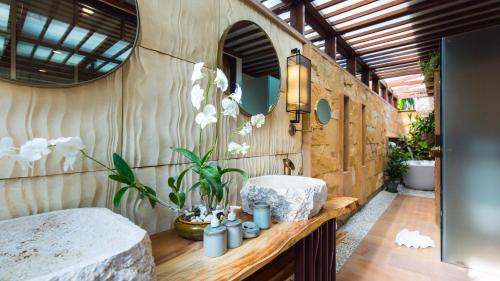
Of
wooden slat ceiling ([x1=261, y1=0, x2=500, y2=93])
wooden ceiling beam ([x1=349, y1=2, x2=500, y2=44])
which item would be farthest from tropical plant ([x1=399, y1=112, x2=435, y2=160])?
wooden ceiling beam ([x1=349, y1=2, x2=500, y2=44])

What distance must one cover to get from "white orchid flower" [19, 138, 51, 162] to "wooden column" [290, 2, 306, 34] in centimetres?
191

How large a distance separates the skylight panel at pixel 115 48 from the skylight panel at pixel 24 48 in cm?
18

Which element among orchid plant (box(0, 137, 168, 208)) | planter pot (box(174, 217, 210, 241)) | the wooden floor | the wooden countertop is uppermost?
orchid plant (box(0, 137, 168, 208))

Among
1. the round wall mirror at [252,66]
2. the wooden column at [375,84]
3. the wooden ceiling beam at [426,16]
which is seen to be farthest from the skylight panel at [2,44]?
the wooden column at [375,84]

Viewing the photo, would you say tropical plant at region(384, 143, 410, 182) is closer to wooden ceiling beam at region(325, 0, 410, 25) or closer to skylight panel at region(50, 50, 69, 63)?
wooden ceiling beam at region(325, 0, 410, 25)

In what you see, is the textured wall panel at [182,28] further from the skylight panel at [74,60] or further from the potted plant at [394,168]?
the potted plant at [394,168]

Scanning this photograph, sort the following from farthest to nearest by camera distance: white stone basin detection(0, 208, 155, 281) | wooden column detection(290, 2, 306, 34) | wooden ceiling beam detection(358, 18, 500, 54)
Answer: wooden ceiling beam detection(358, 18, 500, 54) → wooden column detection(290, 2, 306, 34) → white stone basin detection(0, 208, 155, 281)

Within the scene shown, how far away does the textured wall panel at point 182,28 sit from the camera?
0.90 meters

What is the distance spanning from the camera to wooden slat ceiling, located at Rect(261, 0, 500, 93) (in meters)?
2.08

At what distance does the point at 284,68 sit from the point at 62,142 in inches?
57.4

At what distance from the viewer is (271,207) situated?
40.9 inches

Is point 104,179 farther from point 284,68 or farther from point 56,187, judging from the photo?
point 284,68

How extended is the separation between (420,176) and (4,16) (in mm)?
6114

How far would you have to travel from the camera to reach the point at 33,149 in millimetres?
542
